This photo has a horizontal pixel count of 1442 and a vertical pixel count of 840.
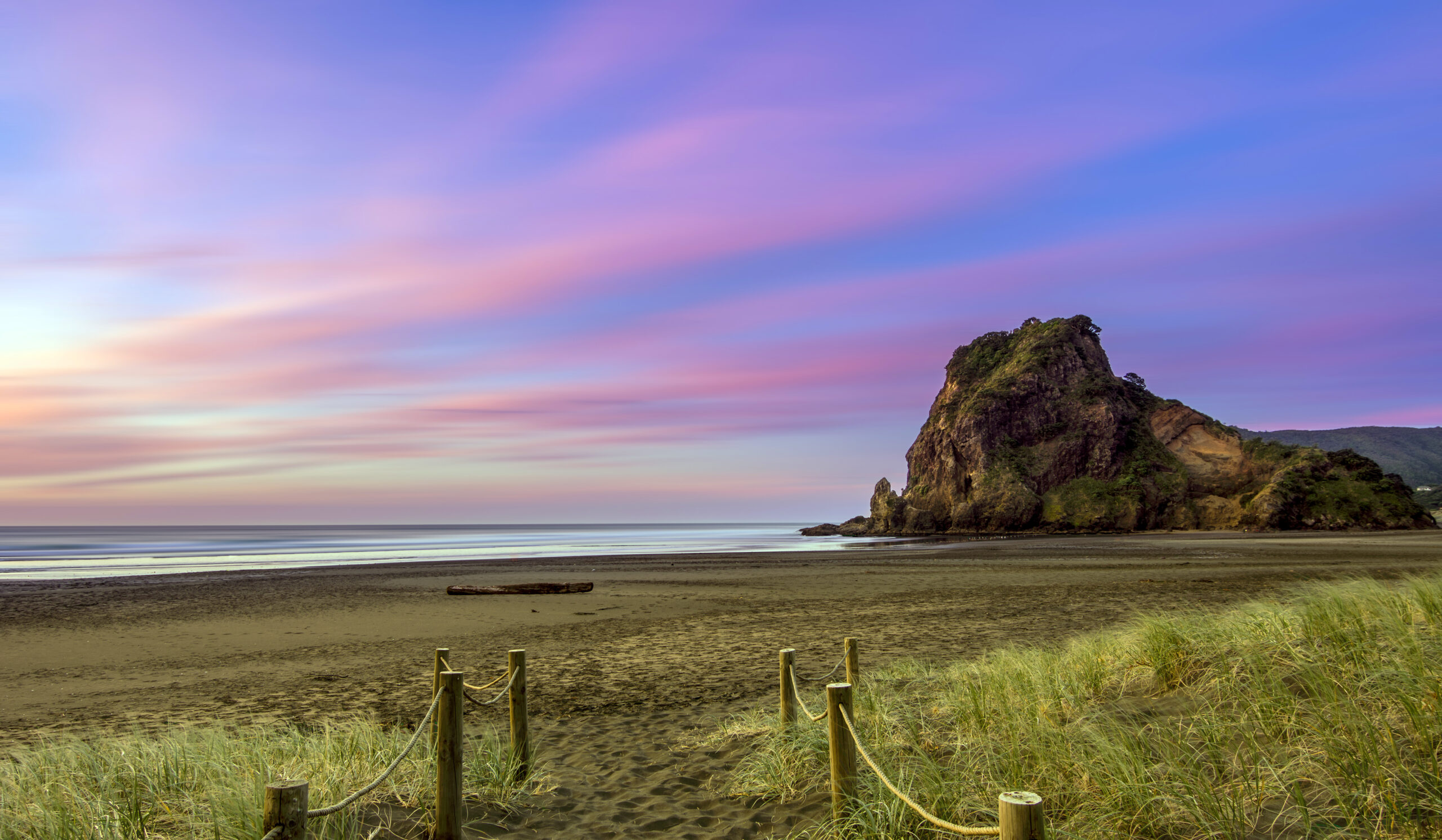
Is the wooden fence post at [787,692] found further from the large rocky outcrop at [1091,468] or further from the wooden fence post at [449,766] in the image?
the large rocky outcrop at [1091,468]

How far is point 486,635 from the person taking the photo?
53.8 feet

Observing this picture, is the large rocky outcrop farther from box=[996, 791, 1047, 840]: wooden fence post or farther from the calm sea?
box=[996, 791, 1047, 840]: wooden fence post

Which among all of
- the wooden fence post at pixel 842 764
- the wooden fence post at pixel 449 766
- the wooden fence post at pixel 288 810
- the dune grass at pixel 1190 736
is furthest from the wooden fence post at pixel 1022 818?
the wooden fence post at pixel 449 766

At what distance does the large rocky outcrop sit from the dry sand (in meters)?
Answer: 50.7

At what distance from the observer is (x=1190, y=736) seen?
213 inches

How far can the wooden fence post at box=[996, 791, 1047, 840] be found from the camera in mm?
2629

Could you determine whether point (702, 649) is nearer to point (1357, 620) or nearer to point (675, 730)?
point (675, 730)

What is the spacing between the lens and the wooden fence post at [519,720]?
637 cm

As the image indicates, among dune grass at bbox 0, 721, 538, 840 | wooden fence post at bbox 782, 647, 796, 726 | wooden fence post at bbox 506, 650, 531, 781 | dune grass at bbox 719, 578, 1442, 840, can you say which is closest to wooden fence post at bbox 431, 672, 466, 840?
dune grass at bbox 0, 721, 538, 840

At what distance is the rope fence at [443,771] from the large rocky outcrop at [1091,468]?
84993 millimetres

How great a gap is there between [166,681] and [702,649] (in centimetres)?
838

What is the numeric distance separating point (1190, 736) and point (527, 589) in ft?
69.5

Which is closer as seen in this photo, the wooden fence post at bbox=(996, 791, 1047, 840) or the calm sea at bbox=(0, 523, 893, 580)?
the wooden fence post at bbox=(996, 791, 1047, 840)

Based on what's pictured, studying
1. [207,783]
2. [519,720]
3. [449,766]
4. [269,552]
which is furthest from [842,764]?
[269,552]
